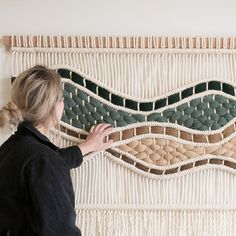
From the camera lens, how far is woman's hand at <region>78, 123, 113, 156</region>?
4.42 feet

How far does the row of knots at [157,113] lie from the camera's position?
138 centimetres

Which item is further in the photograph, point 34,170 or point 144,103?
point 144,103

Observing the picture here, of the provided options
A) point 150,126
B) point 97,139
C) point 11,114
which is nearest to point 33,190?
point 11,114

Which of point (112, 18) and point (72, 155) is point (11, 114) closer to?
point (72, 155)

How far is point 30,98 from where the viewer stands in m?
1.08

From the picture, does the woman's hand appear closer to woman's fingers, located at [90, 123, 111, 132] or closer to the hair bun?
woman's fingers, located at [90, 123, 111, 132]

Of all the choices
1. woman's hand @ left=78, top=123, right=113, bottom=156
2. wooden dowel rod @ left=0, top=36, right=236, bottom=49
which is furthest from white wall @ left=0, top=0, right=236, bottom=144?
woman's hand @ left=78, top=123, right=113, bottom=156

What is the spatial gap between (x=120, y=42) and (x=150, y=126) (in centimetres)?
30

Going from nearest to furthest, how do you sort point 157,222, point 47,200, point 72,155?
point 47,200, point 72,155, point 157,222

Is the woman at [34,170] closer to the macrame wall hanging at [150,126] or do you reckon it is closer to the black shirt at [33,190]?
the black shirt at [33,190]

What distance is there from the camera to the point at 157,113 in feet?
4.55

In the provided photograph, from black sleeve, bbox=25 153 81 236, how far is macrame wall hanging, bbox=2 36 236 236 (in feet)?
1.17

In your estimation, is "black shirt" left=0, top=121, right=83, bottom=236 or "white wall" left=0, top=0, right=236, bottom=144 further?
"white wall" left=0, top=0, right=236, bottom=144

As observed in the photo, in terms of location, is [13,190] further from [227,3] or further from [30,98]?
[227,3]
